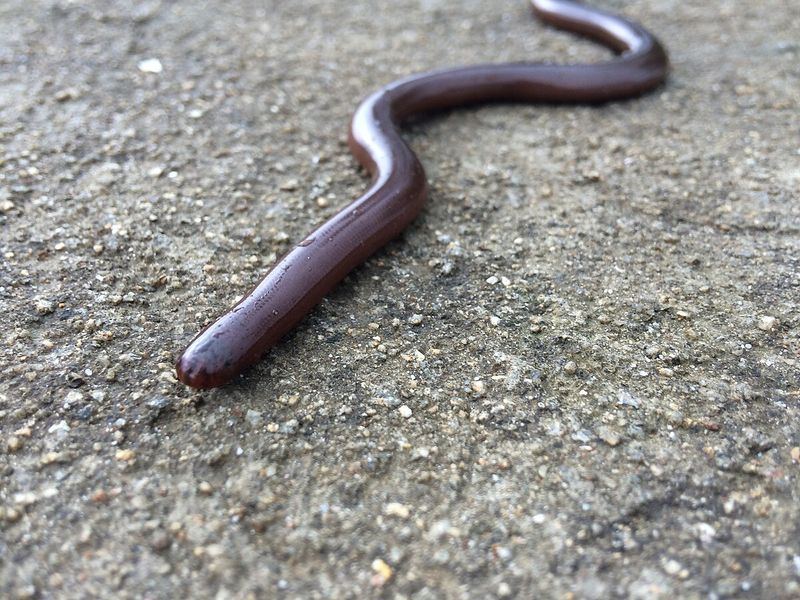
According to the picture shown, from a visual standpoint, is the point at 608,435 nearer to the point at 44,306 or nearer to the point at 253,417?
the point at 253,417

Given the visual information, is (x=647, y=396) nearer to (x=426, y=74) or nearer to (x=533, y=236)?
(x=533, y=236)

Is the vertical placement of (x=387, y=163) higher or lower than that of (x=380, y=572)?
higher

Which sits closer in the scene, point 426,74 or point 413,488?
point 413,488

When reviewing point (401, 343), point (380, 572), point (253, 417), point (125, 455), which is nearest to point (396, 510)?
point (380, 572)

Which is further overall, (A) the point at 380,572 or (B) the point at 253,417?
(B) the point at 253,417

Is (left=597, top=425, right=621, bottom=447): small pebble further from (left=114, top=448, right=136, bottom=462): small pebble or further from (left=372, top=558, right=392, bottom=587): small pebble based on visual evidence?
(left=114, top=448, right=136, bottom=462): small pebble

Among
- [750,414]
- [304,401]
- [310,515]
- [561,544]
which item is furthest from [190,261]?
[750,414]

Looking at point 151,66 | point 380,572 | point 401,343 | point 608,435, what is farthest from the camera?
point 151,66

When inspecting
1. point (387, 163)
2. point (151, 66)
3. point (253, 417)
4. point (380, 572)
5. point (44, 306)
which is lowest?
point (380, 572)
